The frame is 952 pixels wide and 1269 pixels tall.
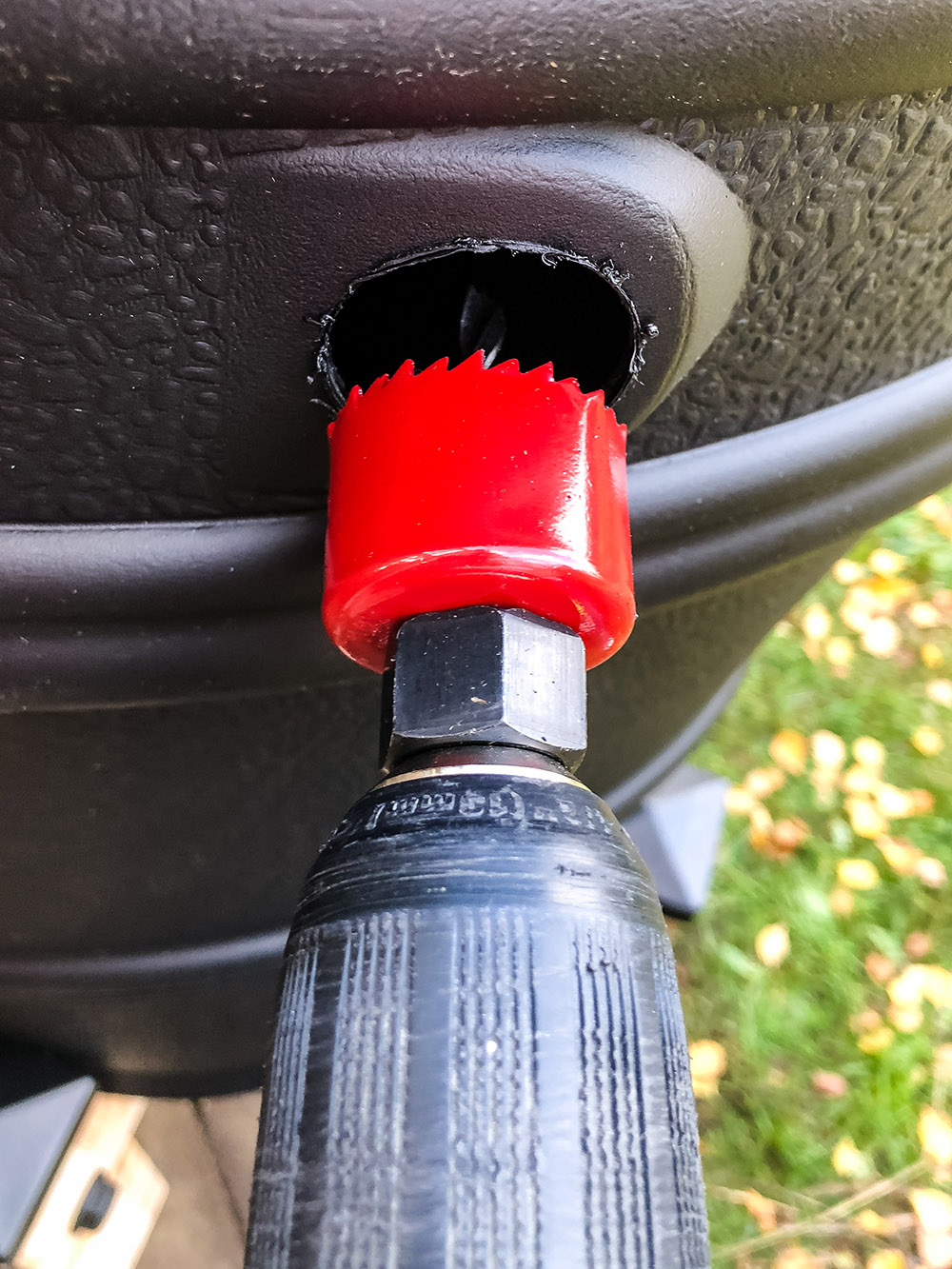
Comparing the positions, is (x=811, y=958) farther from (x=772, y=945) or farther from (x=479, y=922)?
→ (x=479, y=922)

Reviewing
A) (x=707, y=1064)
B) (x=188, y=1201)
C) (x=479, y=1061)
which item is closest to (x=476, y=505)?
(x=479, y=1061)

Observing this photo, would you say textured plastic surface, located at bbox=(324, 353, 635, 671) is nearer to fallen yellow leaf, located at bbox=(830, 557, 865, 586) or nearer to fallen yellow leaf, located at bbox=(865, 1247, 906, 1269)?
fallen yellow leaf, located at bbox=(865, 1247, 906, 1269)

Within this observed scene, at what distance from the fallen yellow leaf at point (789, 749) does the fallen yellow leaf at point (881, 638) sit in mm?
253

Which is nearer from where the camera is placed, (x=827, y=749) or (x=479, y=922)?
(x=479, y=922)

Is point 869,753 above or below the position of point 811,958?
above

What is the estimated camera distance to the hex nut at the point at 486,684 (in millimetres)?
360

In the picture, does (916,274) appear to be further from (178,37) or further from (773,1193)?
(773,1193)

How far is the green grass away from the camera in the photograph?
3.92ft

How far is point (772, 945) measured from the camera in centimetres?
138

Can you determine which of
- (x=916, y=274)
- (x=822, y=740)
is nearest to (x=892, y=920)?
(x=822, y=740)

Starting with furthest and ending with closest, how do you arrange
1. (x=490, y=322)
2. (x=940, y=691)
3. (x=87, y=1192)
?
(x=940, y=691) < (x=87, y=1192) < (x=490, y=322)

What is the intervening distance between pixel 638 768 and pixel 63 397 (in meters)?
0.74

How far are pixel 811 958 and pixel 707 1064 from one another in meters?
0.21

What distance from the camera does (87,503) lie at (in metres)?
0.46
